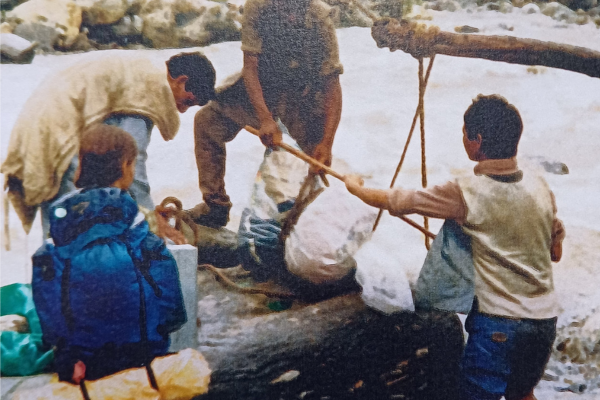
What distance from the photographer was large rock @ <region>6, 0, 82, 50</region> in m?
2.10

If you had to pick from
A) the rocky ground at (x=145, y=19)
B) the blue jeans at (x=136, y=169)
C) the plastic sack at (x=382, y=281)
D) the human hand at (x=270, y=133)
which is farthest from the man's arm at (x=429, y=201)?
the blue jeans at (x=136, y=169)

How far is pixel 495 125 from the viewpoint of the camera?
7.41 feet

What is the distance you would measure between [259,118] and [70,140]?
74 centimetres

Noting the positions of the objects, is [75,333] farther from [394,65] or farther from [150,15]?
[394,65]

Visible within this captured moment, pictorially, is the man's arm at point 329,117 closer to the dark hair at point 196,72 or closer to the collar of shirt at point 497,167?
the dark hair at point 196,72

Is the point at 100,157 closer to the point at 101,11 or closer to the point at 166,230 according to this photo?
the point at 166,230

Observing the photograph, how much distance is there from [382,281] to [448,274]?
10.8 inches

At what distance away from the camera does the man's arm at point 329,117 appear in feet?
7.43

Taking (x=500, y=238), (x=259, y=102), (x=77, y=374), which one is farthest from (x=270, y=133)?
(x=77, y=374)

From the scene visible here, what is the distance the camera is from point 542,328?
2.32 metres

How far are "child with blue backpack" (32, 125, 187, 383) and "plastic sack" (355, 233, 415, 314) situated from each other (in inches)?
31.3

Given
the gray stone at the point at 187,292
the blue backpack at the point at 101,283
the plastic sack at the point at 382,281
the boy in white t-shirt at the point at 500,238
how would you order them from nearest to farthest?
the blue backpack at the point at 101,283 < the gray stone at the point at 187,292 < the boy in white t-shirt at the point at 500,238 < the plastic sack at the point at 382,281

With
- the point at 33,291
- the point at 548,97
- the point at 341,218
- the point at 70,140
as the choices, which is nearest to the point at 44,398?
the point at 33,291

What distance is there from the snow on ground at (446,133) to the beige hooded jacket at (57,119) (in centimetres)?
17
